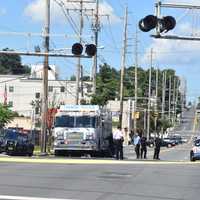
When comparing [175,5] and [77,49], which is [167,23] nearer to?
[175,5]

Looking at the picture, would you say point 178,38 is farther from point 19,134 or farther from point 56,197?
point 19,134

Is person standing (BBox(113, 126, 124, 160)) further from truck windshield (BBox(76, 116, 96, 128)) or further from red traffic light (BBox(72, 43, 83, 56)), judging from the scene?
red traffic light (BBox(72, 43, 83, 56))

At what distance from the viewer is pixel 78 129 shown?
3891cm

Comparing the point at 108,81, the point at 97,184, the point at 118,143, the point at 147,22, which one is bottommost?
the point at 97,184

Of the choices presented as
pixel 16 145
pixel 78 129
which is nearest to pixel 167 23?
pixel 78 129

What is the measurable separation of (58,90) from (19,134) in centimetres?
9802

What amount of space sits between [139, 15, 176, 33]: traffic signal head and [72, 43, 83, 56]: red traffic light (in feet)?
28.4

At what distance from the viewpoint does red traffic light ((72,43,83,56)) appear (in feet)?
109

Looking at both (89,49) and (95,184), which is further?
(89,49)

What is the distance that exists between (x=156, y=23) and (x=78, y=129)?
1512 cm

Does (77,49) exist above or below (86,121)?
above

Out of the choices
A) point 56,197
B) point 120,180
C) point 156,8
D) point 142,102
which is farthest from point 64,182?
point 142,102

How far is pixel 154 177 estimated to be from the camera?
2159 centimetres

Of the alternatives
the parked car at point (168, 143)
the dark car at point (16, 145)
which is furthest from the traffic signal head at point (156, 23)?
the parked car at point (168, 143)
